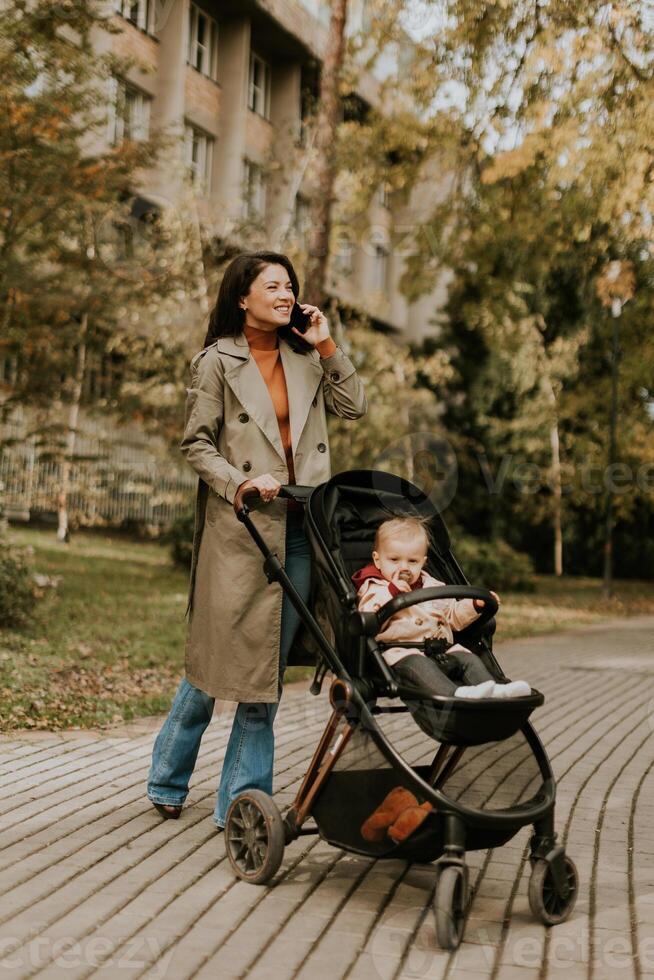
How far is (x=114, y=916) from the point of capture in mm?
3701

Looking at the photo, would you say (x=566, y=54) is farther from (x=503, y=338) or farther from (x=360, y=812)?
(x=503, y=338)

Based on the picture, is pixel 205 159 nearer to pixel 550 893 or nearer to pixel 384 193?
pixel 384 193

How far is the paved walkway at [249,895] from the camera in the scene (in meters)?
3.42

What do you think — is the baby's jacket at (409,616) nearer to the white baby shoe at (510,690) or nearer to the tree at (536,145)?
the white baby shoe at (510,690)

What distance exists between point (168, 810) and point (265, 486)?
1581mm

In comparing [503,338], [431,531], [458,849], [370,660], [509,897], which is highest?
[503,338]

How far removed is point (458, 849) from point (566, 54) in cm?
969

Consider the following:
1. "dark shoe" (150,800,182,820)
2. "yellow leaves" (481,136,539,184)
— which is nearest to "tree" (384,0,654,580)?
"yellow leaves" (481,136,539,184)

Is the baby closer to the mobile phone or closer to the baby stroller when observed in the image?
the baby stroller

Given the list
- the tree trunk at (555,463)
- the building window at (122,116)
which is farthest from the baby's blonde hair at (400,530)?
the tree trunk at (555,463)

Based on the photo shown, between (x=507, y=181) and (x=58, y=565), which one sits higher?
(x=507, y=181)

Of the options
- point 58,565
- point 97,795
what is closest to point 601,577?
point 58,565

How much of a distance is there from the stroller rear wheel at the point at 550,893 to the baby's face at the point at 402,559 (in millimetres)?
1046

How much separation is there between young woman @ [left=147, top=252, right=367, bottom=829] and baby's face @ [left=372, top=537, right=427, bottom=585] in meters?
0.49
